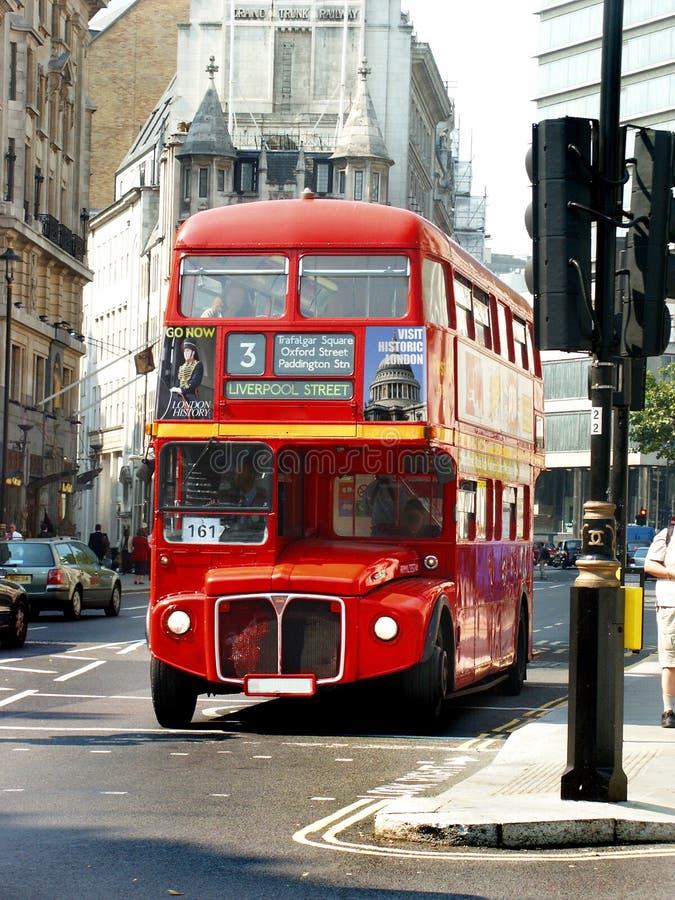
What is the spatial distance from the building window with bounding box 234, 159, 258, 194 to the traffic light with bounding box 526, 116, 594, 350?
9157 cm

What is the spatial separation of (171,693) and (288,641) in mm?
1220

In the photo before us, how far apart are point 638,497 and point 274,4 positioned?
35.6 m

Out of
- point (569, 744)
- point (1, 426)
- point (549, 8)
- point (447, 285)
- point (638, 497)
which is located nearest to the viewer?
point (569, 744)

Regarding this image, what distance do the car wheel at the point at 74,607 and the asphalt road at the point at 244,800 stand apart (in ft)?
47.8

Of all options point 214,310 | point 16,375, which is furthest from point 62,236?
point 214,310

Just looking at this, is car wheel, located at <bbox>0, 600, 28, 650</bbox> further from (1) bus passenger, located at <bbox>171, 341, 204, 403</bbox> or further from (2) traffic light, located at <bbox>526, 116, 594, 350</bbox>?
(2) traffic light, located at <bbox>526, 116, 594, 350</bbox>

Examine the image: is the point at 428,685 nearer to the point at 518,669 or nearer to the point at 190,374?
the point at 190,374

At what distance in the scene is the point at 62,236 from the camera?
6762cm

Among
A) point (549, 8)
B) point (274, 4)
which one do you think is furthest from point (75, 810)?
point (549, 8)

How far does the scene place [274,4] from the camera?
102 metres

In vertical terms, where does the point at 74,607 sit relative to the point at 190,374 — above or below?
below

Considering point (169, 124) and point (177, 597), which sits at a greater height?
point (169, 124)

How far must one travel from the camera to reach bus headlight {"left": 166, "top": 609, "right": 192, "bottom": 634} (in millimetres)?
15508

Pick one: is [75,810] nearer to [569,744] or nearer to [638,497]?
[569,744]
